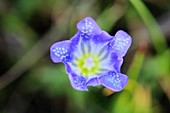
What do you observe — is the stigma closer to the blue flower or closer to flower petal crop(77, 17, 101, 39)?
the blue flower

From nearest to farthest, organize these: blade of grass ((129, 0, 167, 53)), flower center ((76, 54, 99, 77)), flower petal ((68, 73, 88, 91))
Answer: flower petal ((68, 73, 88, 91)) < flower center ((76, 54, 99, 77)) < blade of grass ((129, 0, 167, 53))

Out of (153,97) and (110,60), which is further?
(153,97)

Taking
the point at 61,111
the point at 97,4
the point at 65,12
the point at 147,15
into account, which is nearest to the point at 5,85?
the point at 61,111

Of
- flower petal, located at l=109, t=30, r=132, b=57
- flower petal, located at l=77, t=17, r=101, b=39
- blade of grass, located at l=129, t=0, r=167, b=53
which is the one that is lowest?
blade of grass, located at l=129, t=0, r=167, b=53

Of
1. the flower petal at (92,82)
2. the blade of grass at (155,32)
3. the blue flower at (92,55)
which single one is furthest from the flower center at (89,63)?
the blade of grass at (155,32)

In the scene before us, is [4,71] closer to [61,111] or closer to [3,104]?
[3,104]

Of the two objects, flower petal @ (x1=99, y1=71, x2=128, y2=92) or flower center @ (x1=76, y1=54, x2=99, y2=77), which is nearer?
flower petal @ (x1=99, y1=71, x2=128, y2=92)

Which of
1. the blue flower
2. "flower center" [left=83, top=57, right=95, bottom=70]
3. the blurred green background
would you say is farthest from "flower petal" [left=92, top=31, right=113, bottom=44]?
the blurred green background
